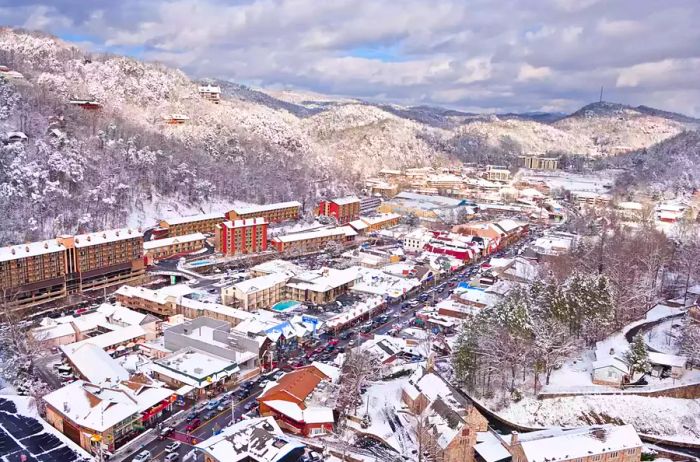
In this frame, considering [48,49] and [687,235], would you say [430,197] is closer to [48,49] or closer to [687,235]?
[687,235]

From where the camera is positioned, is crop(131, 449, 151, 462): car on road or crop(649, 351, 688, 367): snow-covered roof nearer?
crop(131, 449, 151, 462): car on road

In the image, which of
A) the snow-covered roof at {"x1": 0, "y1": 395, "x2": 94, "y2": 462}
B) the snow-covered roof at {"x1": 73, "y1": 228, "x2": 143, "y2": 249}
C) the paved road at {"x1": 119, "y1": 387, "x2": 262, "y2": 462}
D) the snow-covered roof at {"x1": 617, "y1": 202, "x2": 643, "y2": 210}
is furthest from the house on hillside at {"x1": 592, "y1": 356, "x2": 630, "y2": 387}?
the snow-covered roof at {"x1": 617, "y1": 202, "x2": 643, "y2": 210}

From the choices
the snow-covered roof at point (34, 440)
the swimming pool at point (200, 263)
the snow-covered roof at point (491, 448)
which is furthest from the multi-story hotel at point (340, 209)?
the snow-covered roof at point (491, 448)

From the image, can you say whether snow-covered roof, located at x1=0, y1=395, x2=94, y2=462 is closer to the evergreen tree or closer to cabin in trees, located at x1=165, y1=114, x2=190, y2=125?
the evergreen tree

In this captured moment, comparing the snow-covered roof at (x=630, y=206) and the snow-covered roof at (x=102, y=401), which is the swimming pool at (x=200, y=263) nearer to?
the snow-covered roof at (x=102, y=401)

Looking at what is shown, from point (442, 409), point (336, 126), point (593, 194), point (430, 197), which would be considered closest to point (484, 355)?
point (442, 409)
